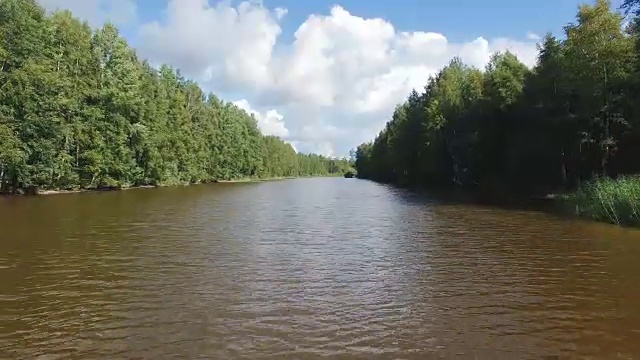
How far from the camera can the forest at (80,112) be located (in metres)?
53.7

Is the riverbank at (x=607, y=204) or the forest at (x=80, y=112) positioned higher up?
the forest at (x=80, y=112)

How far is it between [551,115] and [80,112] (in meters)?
54.8

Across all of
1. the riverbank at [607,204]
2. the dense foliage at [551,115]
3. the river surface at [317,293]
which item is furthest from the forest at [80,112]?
the riverbank at [607,204]

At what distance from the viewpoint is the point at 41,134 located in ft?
183

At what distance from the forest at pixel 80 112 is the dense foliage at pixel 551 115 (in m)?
47.4

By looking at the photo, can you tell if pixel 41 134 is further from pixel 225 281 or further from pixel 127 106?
pixel 225 281

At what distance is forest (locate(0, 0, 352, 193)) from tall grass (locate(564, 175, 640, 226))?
164ft

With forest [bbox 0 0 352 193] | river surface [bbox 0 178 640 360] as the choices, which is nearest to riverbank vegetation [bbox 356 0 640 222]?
river surface [bbox 0 178 640 360]

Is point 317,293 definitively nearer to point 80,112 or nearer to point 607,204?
point 607,204

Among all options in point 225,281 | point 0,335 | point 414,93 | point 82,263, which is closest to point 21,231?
point 82,263

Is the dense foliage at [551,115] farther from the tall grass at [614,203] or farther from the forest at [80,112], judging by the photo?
the forest at [80,112]

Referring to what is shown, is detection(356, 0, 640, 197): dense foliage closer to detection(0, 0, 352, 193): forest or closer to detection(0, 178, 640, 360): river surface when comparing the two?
detection(0, 178, 640, 360): river surface

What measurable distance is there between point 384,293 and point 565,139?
1637 inches

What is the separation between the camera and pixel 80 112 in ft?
214
